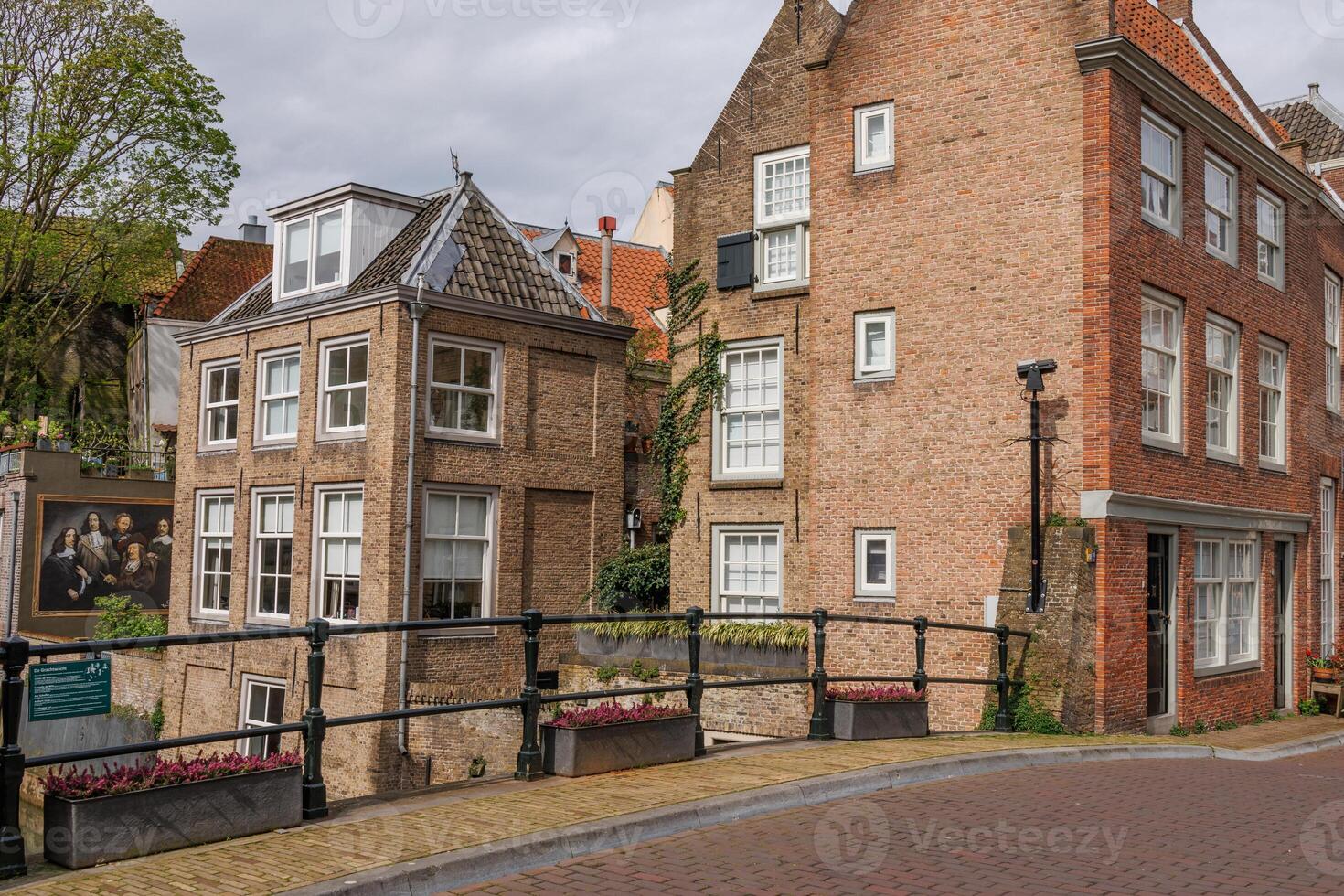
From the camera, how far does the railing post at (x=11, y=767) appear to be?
20.8 ft

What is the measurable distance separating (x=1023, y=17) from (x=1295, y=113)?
48.9 feet

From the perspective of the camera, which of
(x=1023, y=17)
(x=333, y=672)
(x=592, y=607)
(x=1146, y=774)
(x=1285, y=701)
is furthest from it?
(x=592, y=607)

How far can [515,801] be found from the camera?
8.18 m

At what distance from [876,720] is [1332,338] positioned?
1616 centimetres

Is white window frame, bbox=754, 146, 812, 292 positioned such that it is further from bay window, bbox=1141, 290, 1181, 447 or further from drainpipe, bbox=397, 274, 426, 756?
drainpipe, bbox=397, 274, 426, 756

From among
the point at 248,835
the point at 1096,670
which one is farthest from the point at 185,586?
the point at 248,835

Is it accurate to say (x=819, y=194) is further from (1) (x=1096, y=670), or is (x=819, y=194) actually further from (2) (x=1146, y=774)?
(2) (x=1146, y=774)

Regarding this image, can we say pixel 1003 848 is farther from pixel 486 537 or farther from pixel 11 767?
pixel 486 537

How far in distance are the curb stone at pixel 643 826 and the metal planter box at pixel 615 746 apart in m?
1.28

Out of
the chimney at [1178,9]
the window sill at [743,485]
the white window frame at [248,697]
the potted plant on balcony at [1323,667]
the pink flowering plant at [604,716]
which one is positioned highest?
the chimney at [1178,9]

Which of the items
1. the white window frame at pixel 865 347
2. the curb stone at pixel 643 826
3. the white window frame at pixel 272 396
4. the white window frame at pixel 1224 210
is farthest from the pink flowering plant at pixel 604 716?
the white window frame at pixel 272 396

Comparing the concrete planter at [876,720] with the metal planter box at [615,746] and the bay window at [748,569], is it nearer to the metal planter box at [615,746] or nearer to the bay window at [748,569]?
the metal planter box at [615,746]

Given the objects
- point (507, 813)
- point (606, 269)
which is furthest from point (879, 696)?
point (606, 269)

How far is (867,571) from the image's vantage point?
17875mm
